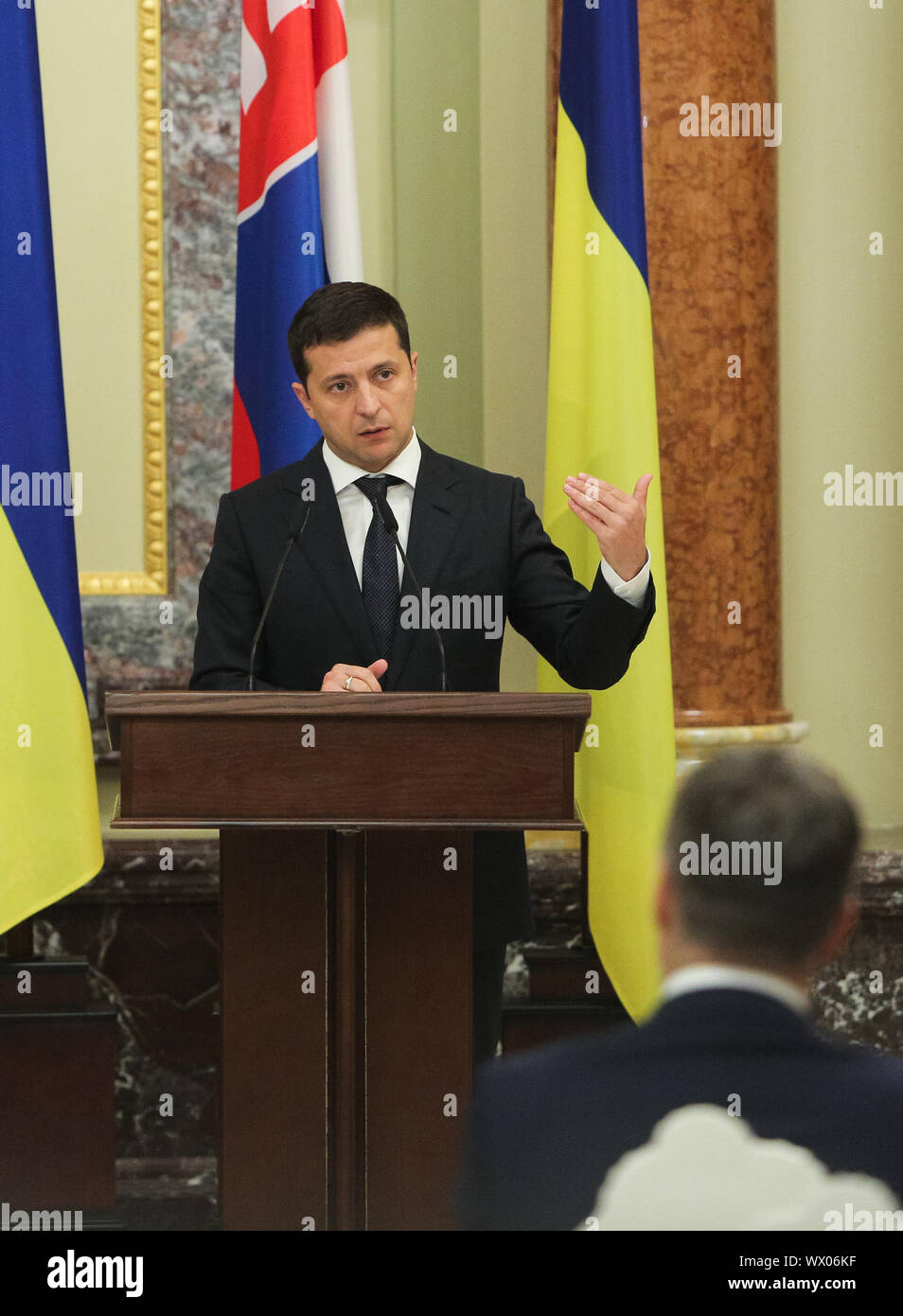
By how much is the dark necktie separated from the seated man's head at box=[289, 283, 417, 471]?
0.21 ft

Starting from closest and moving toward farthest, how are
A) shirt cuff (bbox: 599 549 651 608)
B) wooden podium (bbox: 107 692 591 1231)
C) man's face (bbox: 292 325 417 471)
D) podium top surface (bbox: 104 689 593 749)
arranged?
1. podium top surface (bbox: 104 689 593 749)
2. wooden podium (bbox: 107 692 591 1231)
3. shirt cuff (bbox: 599 549 651 608)
4. man's face (bbox: 292 325 417 471)

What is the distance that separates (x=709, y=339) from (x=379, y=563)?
5.90 ft

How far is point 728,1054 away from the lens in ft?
3.32

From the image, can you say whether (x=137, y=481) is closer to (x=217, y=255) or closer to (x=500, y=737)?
(x=217, y=255)

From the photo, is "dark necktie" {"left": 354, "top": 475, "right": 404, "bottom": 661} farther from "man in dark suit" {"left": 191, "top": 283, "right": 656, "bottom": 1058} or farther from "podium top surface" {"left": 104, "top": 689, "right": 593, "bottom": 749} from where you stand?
"podium top surface" {"left": 104, "top": 689, "right": 593, "bottom": 749}

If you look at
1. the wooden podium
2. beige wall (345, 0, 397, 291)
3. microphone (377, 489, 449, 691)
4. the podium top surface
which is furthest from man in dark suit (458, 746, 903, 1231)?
beige wall (345, 0, 397, 291)

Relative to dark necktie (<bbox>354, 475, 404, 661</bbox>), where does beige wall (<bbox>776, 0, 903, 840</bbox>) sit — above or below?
above

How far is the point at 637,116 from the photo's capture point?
11.1ft

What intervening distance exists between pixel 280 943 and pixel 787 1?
135 inches

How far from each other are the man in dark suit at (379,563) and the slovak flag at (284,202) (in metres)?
0.97

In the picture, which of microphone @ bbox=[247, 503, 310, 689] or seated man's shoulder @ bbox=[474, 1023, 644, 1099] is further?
microphone @ bbox=[247, 503, 310, 689]

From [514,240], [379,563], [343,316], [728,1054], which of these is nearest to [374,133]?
[514,240]

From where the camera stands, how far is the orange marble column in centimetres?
385
